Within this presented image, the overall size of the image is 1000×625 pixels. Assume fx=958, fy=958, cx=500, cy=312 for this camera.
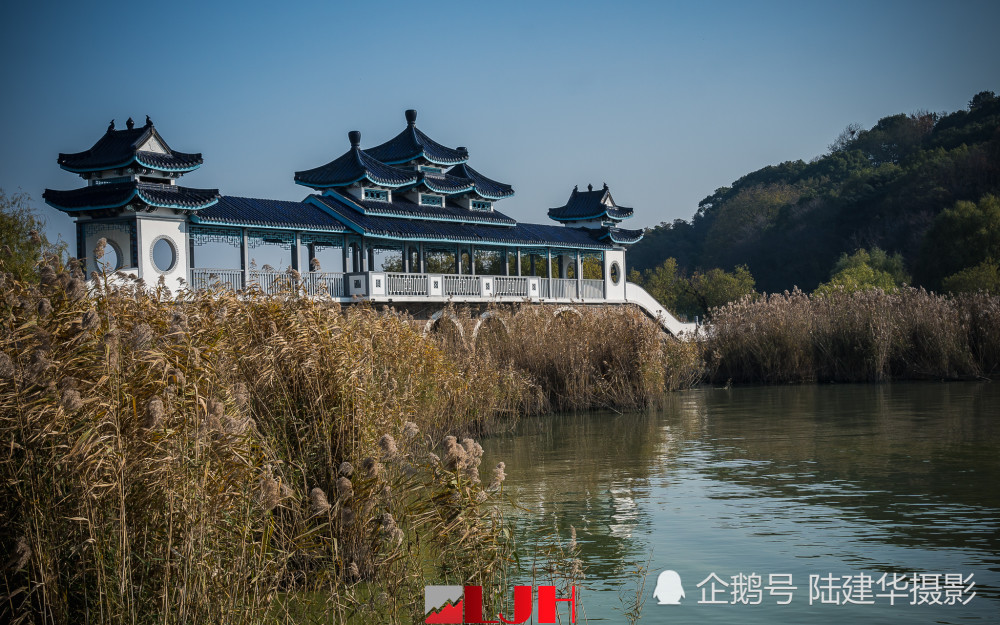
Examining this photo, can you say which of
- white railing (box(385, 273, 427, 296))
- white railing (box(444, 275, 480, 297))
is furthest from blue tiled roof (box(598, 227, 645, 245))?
white railing (box(385, 273, 427, 296))

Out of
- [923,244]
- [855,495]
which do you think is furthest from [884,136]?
[855,495]

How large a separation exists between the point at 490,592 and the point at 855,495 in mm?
6737

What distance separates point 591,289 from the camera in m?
32.3

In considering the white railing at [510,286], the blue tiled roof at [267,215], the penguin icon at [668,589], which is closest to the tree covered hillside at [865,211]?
the white railing at [510,286]

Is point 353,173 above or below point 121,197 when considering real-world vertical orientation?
above

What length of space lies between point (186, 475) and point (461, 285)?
2225 cm

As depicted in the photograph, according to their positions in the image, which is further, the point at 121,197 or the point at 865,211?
the point at 865,211

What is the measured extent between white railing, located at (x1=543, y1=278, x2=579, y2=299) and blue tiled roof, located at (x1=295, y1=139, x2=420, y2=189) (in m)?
5.51

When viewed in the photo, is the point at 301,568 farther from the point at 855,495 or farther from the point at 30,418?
the point at 855,495

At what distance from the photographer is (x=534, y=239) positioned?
104 ft

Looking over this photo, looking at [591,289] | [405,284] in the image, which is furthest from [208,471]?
[591,289]

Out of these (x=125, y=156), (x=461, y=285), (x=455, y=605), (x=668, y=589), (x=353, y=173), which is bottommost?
(x=668, y=589)

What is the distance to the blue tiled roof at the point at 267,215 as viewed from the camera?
71.7 feet

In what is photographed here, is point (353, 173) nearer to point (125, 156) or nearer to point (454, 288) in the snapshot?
point (454, 288)
